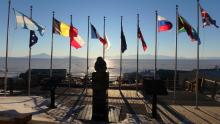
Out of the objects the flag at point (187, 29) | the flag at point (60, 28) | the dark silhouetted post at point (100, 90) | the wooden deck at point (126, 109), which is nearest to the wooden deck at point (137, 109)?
the wooden deck at point (126, 109)

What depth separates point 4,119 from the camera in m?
7.01

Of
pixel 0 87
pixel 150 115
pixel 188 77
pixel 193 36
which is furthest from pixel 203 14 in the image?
pixel 188 77

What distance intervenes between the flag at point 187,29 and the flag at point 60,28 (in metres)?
7.40

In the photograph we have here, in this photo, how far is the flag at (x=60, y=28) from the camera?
2255 cm

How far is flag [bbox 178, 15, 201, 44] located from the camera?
1864 centimetres

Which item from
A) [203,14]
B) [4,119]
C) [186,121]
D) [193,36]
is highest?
[203,14]

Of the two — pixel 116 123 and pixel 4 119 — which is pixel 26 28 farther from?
pixel 4 119

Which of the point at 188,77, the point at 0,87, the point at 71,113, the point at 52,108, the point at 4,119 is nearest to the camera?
the point at 4,119

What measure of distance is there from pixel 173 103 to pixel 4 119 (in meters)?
14.1

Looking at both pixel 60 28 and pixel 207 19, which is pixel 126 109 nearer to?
pixel 207 19

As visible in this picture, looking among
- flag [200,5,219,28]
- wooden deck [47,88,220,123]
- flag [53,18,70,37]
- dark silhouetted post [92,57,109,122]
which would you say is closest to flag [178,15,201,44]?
flag [200,5,219,28]

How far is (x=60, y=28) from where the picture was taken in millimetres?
22547

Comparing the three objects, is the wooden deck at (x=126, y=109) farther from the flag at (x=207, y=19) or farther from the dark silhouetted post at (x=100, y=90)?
the flag at (x=207, y=19)

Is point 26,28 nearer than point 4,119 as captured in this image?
No
